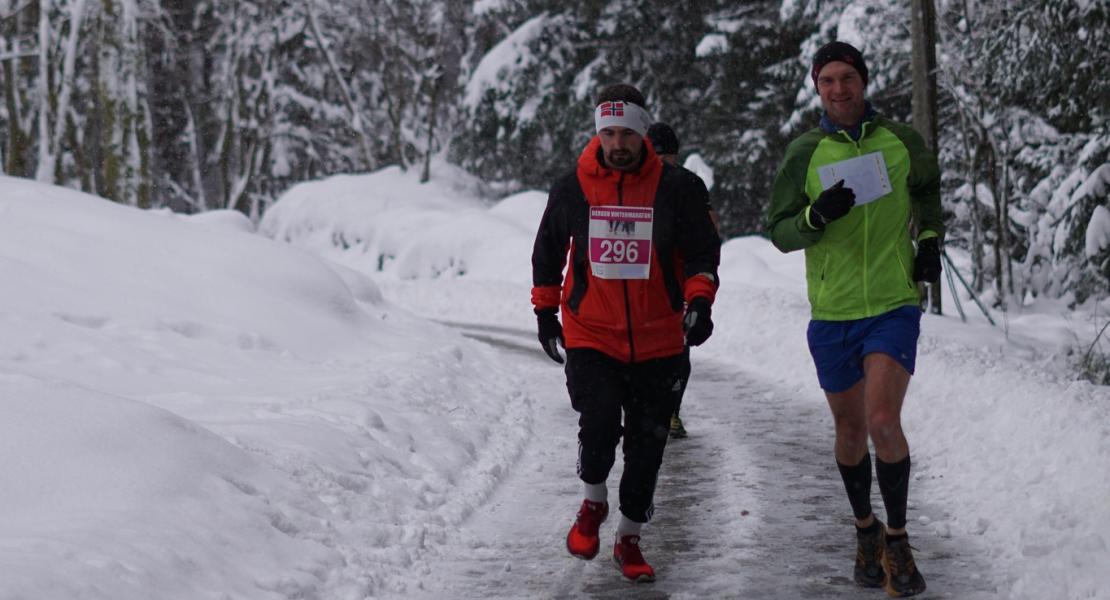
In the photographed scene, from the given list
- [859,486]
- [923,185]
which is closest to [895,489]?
[859,486]

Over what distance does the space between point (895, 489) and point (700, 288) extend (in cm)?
115

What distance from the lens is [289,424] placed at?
A: 22.6 ft

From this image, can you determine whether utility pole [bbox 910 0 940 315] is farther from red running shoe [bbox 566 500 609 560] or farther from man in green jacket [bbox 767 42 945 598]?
red running shoe [bbox 566 500 609 560]

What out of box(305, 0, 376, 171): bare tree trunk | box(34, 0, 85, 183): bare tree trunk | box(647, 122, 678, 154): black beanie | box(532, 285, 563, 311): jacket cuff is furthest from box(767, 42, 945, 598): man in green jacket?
box(305, 0, 376, 171): bare tree trunk

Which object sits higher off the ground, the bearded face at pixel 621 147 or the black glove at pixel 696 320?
the bearded face at pixel 621 147

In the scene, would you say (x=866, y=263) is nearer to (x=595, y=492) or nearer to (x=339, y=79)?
(x=595, y=492)

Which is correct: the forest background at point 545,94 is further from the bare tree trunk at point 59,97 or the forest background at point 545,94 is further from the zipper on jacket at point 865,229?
the zipper on jacket at point 865,229

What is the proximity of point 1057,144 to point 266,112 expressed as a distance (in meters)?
30.1

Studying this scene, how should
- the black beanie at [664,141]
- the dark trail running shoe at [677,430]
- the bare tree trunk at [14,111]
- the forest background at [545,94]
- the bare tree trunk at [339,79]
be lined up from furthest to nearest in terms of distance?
the bare tree trunk at [339,79] → the bare tree trunk at [14,111] → the forest background at [545,94] → the dark trail running shoe at [677,430] → the black beanie at [664,141]

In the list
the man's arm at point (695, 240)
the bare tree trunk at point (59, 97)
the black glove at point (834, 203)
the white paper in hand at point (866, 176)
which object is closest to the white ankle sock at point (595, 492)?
the man's arm at point (695, 240)

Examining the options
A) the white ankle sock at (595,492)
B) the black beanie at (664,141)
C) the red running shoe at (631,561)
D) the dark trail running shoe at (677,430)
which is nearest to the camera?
the red running shoe at (631,561)

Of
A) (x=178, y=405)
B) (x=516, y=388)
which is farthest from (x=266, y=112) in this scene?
(x=178, y=405)

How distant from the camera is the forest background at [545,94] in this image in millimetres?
17484

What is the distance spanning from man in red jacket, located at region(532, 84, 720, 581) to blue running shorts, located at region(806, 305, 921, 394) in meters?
0.50
